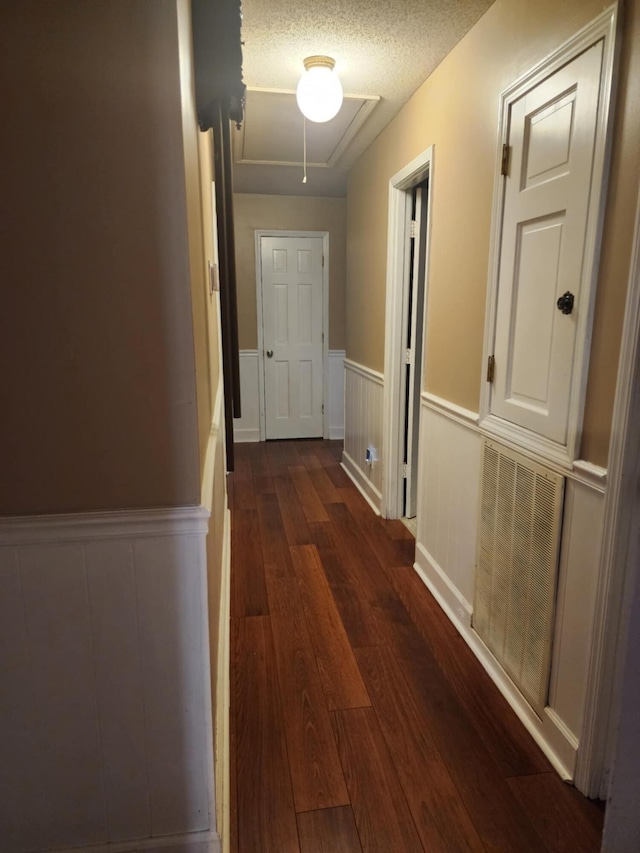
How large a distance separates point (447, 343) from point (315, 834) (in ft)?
5.97

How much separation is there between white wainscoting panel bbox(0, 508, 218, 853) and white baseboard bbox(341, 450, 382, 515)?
2412 millimetres

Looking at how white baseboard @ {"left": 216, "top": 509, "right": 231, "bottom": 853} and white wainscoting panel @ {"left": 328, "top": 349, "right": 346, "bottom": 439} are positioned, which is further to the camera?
white wainscoting panel @ {"left": 328, "top": 349, "right": 346, "bottom": 439}

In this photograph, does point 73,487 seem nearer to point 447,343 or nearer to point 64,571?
point 64,571

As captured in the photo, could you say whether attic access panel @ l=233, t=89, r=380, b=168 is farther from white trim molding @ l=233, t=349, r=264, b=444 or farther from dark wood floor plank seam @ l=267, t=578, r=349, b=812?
dark wood floor plank seam @ l=267, t=578, r=349, b=812

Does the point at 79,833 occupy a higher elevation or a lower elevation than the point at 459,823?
higher

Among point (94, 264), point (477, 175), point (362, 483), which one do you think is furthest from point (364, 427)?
point (94, 264)

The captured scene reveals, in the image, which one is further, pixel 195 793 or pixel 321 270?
pixel 321 270

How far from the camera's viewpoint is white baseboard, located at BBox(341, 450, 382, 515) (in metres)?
3.57

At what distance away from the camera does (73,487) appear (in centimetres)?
107

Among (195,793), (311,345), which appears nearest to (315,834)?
(195,793)

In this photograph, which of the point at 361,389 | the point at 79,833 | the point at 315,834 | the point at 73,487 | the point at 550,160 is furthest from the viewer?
the point at 361,389

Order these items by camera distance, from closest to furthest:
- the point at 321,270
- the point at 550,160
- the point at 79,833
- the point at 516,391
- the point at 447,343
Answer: the point at 79,833, the point at 550,160, the point at 516,391, the point at 447,343, the point at 321,270

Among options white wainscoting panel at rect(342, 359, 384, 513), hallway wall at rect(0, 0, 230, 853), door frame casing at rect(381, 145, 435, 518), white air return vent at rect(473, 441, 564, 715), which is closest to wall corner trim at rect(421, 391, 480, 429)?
white air return vent at rect(473, 441, 564, 715)

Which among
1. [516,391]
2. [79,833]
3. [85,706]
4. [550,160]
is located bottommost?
[79,833]
